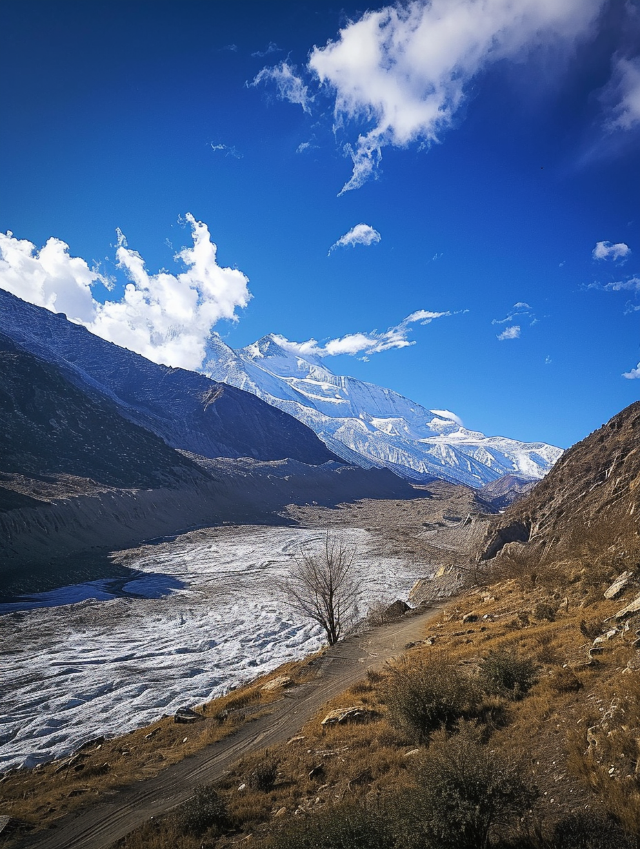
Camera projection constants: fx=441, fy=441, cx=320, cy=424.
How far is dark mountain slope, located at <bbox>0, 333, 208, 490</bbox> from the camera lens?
94.7 m

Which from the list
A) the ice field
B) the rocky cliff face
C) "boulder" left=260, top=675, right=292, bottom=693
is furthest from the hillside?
the ice field

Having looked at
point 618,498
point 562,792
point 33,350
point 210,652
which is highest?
point 33,350

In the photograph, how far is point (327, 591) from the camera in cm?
2786

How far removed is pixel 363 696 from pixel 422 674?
427cm

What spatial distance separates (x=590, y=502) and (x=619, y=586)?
2346cm

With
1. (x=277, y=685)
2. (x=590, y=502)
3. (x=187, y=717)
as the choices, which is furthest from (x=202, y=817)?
(x=590, y=502)

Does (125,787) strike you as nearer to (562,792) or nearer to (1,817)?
(1,817)

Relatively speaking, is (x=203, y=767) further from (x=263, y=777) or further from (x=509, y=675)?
(x=509, y=675)

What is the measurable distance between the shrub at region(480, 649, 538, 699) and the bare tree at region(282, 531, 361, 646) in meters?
14.9

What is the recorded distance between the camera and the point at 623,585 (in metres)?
14.7

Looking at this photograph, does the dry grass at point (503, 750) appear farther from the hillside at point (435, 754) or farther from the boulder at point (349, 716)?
the boulder at point (349, 716)

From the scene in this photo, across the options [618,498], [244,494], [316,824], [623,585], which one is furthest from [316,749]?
[244,494]

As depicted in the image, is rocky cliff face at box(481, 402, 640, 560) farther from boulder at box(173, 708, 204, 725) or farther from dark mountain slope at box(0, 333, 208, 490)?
dark mountain slope at box(0, 333, 208, 490)

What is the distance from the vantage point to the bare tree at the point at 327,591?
2600cm
